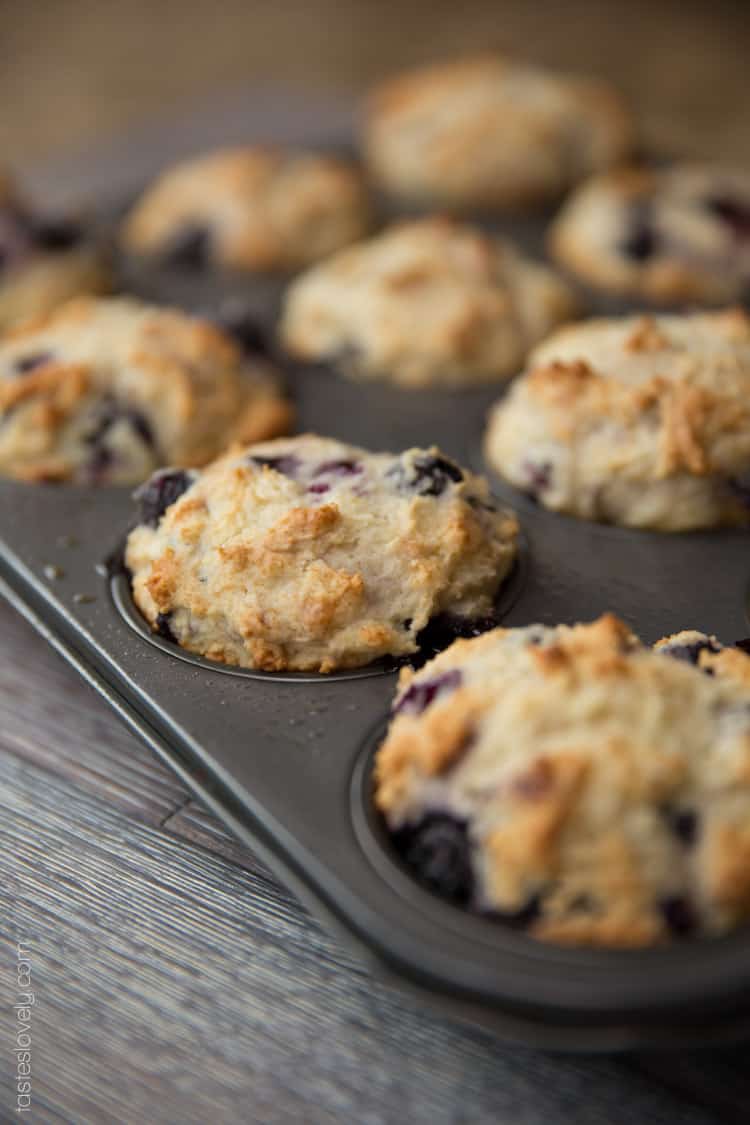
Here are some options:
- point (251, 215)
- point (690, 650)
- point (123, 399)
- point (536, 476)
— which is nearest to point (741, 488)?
point (536, 476)

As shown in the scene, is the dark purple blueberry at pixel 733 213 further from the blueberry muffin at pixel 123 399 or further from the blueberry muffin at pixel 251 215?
the blueberry muffin at pixel 123 399

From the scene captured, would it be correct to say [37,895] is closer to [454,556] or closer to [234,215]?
[454,556]

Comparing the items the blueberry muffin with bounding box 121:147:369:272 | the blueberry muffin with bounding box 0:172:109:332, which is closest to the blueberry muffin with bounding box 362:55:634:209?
the blueberry muffin with bounding box 121:147:369:272

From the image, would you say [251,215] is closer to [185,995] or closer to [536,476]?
[536,476]

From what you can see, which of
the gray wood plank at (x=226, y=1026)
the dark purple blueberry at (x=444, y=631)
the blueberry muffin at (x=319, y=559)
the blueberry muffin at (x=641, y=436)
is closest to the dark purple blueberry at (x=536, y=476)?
the blueberry muffin at (x=641, y=436)

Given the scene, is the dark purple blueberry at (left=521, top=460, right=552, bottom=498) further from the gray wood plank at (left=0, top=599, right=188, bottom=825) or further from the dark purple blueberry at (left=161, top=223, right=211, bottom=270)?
the dark purple blueberry at (left=161, top=223, right=211, bottom=270)

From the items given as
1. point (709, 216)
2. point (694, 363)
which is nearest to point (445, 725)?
point (694, 363)
